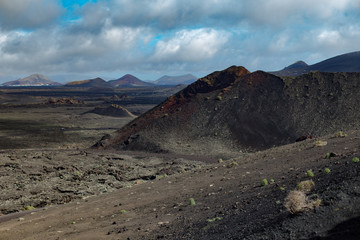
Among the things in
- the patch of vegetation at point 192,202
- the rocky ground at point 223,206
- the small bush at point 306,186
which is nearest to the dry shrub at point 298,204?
the rocky ground at point 223,206

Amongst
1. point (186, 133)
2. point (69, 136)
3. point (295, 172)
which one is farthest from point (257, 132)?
point (69, 136)

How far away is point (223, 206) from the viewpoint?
12.5 m

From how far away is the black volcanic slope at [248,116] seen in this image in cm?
4219

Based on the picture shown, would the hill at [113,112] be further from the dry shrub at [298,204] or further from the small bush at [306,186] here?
the dry shrub at [298,204]

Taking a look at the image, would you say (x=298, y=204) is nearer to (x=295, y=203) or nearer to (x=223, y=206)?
(x=295, y=203)

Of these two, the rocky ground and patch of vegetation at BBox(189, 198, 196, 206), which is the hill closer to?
the rocky ground

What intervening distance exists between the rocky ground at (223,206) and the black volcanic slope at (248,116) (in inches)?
767

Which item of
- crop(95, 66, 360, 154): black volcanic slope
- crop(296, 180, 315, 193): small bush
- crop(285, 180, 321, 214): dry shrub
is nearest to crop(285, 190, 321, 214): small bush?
crop(285, 180, 321, 214): dry shrub

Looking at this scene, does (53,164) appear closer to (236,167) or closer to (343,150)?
(236,167)

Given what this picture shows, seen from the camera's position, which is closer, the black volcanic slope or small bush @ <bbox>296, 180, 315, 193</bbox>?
small bush @ <bbox>296, 180, 315, 193</bbox>

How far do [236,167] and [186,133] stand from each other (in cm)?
2570

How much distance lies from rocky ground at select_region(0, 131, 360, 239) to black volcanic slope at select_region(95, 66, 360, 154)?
19.5 m

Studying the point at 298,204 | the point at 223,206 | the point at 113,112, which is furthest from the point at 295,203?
the point at 113,112

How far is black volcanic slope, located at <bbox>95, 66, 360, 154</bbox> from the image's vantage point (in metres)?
42.2
